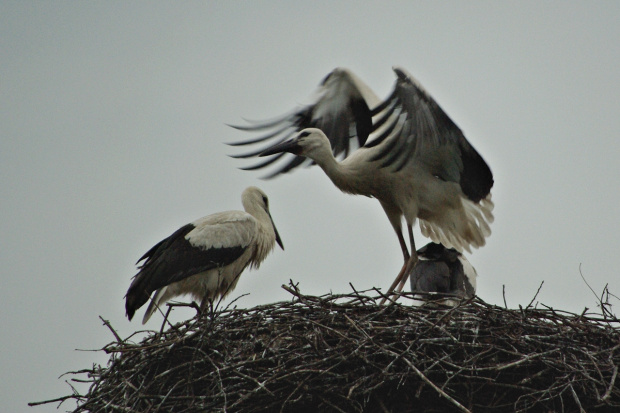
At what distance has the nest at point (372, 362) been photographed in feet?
13.7

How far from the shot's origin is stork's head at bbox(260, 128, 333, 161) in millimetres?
6027

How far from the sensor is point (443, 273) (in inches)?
248

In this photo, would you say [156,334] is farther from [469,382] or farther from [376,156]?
[376,156]

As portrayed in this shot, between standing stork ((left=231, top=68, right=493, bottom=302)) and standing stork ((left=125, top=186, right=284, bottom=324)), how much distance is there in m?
0.55

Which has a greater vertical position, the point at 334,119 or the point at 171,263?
the point at 334,119

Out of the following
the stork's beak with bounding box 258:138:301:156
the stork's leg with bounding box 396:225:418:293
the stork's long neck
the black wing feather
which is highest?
the stork's beak with bounding box 258:138:301:156

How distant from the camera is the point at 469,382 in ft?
13.8

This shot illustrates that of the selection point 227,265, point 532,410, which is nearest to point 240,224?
point 227,265

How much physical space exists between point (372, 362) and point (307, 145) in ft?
7.02

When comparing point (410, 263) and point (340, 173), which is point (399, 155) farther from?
point (410, 263)

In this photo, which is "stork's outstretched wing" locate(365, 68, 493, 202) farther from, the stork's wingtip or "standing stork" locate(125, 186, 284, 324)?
"standing stork" locate(125, 186, 284, 324)

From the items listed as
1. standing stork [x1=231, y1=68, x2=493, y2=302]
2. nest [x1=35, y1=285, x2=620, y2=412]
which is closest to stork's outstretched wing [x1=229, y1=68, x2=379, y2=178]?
standing stork [x1=231, y1=68, x2=493, y2=302]

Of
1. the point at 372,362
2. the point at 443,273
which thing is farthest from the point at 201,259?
the point at 372,362

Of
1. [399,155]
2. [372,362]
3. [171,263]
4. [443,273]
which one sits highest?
[399,155]
